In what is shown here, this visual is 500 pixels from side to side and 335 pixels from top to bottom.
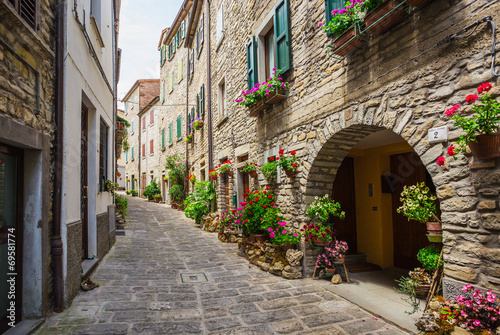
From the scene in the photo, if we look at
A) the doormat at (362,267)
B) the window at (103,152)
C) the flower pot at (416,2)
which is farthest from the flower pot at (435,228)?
the window at (103,152)

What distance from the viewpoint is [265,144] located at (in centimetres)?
639

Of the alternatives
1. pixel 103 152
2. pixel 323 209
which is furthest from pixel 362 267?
pixel 103 152

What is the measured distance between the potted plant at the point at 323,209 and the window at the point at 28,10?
4.00 metres

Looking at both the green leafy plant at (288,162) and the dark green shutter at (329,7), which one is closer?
the dark green shutter at (329,7)

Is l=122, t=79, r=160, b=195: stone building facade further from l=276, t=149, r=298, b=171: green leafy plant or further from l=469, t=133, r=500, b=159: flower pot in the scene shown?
l=469, t=133, r=500, b=159: flower pot

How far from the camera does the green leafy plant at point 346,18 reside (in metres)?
3.43

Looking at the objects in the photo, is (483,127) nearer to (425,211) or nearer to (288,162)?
(425,211)

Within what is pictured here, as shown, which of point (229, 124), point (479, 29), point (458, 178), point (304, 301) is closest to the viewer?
point (479, 29)

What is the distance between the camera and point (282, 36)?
5.41 meters

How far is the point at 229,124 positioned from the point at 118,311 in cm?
615

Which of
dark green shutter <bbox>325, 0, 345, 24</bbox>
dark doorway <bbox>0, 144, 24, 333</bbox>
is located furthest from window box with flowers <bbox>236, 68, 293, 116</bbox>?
dark doorway <bbox>0, 144, 24, 333</bbox>

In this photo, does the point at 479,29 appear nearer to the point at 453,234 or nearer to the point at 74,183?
the point at 453,234

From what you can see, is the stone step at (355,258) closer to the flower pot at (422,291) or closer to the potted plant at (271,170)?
the potted plant at (271,170)

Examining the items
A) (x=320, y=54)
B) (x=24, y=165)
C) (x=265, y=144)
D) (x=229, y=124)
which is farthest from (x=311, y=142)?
(x=229, y=124)
